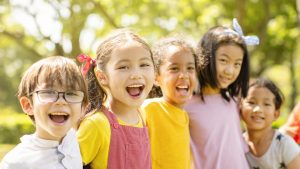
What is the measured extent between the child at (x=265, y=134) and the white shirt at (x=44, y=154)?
5.87ft

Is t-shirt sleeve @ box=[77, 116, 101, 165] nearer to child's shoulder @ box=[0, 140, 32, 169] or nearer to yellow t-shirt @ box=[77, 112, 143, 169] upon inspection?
yellow t-shirt @ box=[77, 112, 143, 169]

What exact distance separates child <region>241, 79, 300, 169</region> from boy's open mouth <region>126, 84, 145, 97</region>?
1318 millimetres

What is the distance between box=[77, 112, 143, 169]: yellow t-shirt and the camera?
2.60 meters

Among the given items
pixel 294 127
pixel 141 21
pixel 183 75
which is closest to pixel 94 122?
pixel 183 75

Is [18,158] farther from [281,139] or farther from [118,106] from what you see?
[281,139]

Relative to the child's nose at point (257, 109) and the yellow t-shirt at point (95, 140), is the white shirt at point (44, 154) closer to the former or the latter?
the yellow t-shirt at point (95, 140)

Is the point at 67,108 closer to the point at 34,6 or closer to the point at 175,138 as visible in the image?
the point at 175,138

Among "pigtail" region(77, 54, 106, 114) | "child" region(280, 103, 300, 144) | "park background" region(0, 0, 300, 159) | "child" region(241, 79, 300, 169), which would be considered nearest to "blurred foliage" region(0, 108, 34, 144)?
"park background" region(0, 0, 300, 159)

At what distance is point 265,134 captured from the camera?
3879mm

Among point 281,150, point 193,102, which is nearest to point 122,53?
point 193,102

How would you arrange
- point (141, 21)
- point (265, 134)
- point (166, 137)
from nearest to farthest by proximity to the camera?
point (166, 137)
point (265, 134)
point (141, 21)

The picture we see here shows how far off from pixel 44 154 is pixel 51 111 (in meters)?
0.22

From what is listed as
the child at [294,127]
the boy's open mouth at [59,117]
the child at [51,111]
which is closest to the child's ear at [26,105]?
the child at [51,111]

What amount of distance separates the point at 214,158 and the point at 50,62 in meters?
1.58
